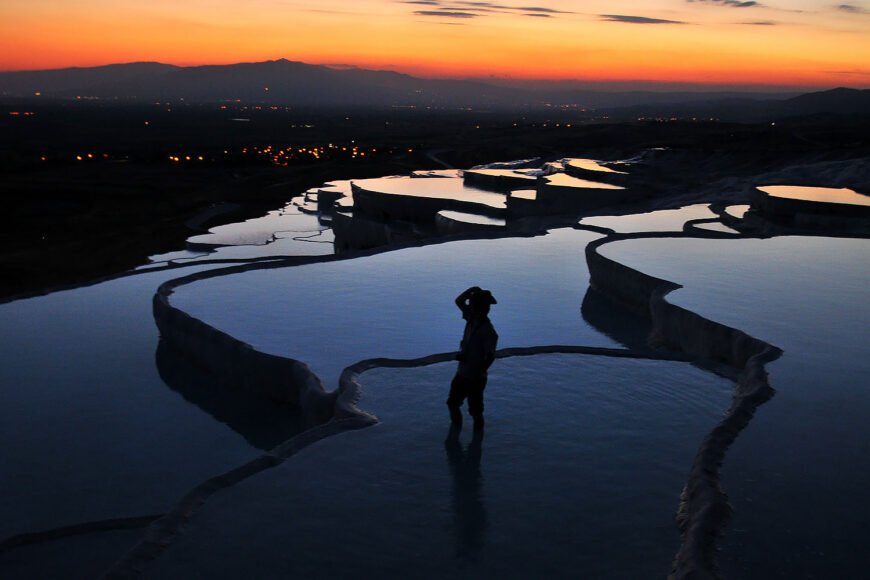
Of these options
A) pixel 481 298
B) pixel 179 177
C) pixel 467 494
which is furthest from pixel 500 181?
pixel 179 177

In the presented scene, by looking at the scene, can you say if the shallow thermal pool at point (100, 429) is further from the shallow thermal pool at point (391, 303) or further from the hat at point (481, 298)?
the hat at point (481, 298)

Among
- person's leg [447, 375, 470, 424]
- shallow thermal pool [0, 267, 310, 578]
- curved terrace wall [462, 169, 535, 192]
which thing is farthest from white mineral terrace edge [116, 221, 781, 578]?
curved terrace wall [462, 169, 535, 192]

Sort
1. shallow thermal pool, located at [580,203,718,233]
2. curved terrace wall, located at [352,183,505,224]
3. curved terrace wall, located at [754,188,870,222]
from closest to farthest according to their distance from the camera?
shallow thermal pool, located at [580,203,718,233] → curved terrace wall, located at [754,188,870,222] → curved terrace wall, located at [352,183,505,224]

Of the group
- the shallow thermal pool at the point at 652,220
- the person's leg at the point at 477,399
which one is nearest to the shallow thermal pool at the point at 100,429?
the person's leg at the point at 477,399

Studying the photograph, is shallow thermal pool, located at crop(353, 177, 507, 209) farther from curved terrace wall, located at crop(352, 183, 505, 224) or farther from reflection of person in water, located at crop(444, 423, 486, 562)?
reflection of person in water, located at crop(444, 423, 486, 562)

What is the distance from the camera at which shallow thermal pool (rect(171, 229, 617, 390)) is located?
6.05 metres

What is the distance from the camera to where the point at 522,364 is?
513 centimetres

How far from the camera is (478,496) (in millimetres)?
3350

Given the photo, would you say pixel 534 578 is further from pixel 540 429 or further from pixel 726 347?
pixel 726 347

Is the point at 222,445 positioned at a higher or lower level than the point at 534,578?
lower

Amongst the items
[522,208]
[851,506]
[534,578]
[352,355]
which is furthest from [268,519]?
[522,208]

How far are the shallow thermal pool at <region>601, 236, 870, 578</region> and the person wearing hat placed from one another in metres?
1.09

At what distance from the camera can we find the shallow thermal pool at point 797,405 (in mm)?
2918

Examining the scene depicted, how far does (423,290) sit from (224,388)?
7.05 ft
